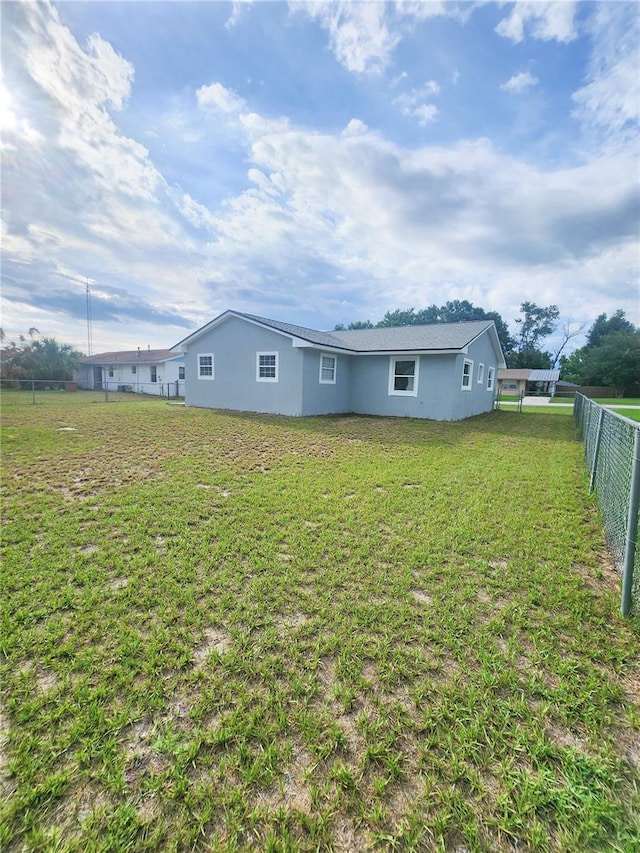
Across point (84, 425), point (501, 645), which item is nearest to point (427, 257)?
point (84, 425)

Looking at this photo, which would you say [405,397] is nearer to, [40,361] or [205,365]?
[205,365]

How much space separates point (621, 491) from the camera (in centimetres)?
335

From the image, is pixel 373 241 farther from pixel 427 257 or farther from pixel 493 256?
pixel 493 256

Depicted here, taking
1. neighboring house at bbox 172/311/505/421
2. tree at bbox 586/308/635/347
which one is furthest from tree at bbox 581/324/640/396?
neighboring house at bbox 172/311/505/421

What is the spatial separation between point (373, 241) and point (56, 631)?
17.3 metres

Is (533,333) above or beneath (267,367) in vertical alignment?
above

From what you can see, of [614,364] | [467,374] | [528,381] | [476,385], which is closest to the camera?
[467,374]

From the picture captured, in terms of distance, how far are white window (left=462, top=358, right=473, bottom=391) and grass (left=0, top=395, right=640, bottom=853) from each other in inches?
382

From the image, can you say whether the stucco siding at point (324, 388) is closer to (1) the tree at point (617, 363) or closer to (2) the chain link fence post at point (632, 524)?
(2) the chain link fence post at point (632, 524)

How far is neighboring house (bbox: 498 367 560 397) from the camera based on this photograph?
4541 centimetres

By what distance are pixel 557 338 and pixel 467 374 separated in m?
59.8

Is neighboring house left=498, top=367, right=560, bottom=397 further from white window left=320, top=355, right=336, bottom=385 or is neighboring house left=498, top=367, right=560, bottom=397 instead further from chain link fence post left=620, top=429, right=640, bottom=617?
chain link fence post left=620, top=429, right=640, bottom=617

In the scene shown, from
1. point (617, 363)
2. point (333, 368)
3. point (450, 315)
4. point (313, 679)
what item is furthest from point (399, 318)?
point (313, 679)

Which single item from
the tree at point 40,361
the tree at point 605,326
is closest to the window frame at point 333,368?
the tree at point 40,361
